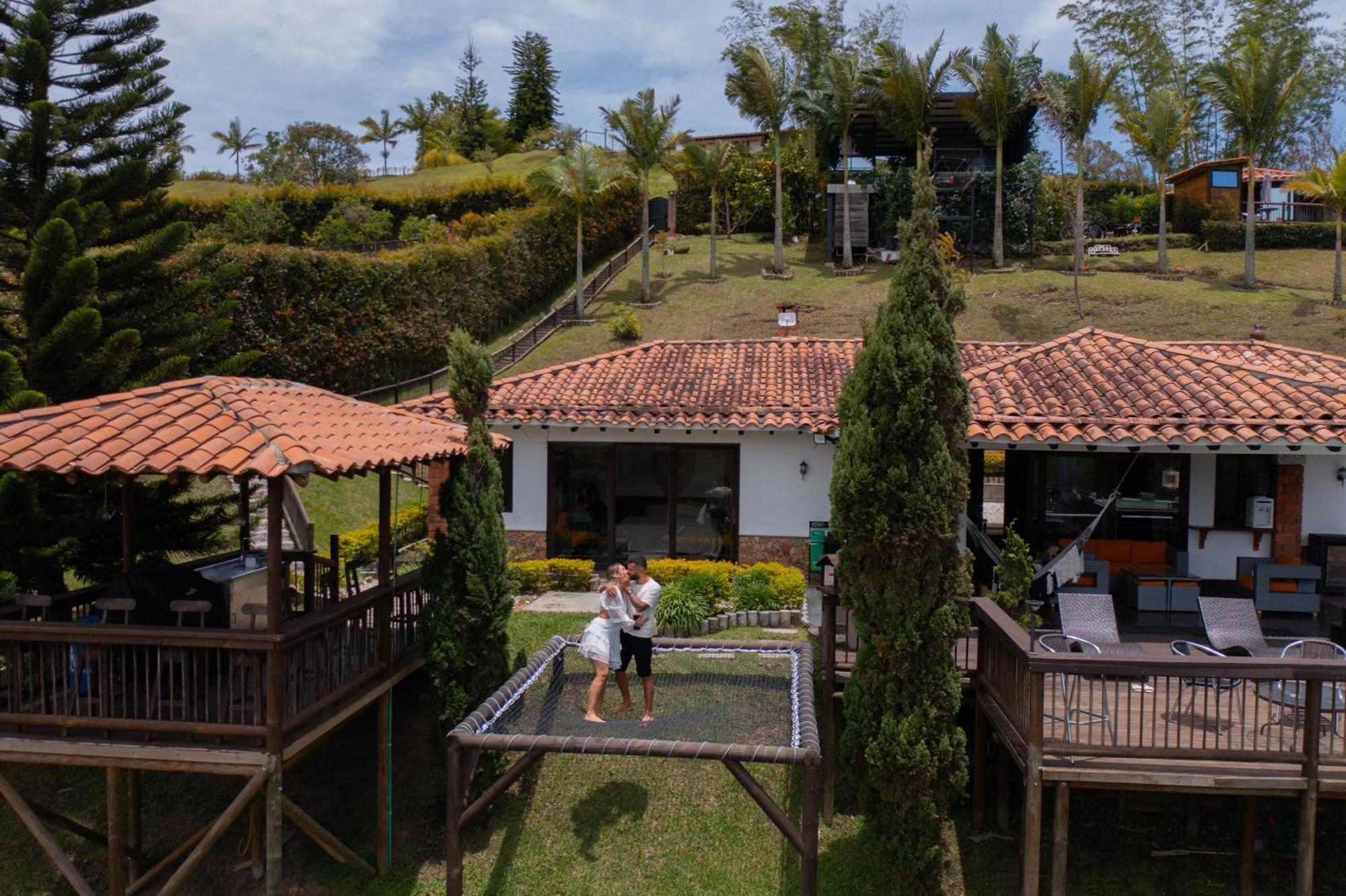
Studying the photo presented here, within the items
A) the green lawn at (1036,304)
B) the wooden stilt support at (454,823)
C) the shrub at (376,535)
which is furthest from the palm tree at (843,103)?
the wooden stilt support at (454,823)

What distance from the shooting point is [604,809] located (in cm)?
911

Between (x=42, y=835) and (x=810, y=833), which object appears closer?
(x=810, y=833)

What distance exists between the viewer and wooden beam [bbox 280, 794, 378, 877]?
7.78 metres

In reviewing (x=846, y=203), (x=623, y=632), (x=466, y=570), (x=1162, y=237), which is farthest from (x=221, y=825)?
(x=1162, y=237)

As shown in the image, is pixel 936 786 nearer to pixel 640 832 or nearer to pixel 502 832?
pixel 640 832

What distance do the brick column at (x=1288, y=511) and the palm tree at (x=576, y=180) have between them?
23.5 meters

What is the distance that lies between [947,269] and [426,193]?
37.0 metres

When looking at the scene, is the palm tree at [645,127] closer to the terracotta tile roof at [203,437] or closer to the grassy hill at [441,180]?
the grassy hill at [441,180]

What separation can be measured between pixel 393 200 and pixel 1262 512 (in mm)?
36334

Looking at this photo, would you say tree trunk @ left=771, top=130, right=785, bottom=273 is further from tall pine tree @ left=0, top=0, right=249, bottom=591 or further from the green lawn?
tall pine tree @ left=0, top=0, right=249, bottom=591

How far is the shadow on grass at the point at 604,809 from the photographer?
8.81 m

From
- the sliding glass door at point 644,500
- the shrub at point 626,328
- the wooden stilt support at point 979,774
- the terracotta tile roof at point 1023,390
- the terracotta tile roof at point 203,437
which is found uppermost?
the shrub at point 626,328

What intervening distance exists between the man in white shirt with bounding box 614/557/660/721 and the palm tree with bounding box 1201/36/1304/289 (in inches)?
1125

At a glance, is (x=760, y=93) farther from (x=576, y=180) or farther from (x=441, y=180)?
(x=441, y=180)
